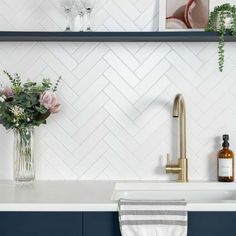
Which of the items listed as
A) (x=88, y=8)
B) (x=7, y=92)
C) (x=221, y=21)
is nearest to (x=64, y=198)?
(x=7, y=92)

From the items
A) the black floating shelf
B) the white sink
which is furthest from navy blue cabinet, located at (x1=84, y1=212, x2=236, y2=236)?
the black floating shelf

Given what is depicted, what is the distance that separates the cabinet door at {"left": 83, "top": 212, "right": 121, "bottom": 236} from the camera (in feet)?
6.23

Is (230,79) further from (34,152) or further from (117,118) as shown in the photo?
(34,152)

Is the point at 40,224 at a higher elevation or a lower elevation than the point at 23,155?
lower

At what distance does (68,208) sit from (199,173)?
88 cm

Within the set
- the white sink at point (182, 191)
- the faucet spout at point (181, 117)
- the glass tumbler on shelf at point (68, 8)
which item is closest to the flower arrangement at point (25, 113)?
the glass tumbler on shelf at point (68, 8)

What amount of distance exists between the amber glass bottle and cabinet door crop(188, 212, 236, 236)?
0.53 m

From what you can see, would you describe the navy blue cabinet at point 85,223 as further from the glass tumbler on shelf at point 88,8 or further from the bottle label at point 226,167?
the glass tumbler on shelf at point 88,8

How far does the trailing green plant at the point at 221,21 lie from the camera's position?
90.6 inches

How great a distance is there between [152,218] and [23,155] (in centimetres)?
78

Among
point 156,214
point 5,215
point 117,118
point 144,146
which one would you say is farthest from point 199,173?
point 5,215

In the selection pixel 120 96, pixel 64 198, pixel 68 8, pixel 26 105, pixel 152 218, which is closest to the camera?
pixel 152 218

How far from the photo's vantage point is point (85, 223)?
1.91 meters

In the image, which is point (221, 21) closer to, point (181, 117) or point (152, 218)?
point (181, 117)
